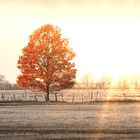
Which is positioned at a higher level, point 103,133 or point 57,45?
point 57,45

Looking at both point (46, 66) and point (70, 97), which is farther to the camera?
point (70, 97)

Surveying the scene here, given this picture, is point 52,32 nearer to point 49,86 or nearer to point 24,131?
point 49,86

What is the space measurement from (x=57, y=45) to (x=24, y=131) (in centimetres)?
4925

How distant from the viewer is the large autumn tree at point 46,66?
7481 centimetres

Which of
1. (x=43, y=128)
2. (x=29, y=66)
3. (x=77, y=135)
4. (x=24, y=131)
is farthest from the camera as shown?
(x=29, y=66)

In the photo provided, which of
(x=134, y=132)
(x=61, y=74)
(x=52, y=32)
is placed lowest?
Answer: (x=134, y=132)

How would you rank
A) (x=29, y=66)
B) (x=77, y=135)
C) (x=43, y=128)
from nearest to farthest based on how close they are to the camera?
1. (x=77, y=135)
2. (x=43, y=128)
3. (x=29, y=66)

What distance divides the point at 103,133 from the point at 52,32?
2060 inches

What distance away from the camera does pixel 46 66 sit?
2975 inches

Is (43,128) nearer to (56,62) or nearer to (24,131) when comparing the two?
(24,131)

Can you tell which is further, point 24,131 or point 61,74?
point 61,74

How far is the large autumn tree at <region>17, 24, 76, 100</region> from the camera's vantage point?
245ft

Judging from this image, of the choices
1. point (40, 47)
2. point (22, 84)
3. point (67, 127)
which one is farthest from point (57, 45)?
point (67, 127)

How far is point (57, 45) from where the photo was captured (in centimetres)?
7644
